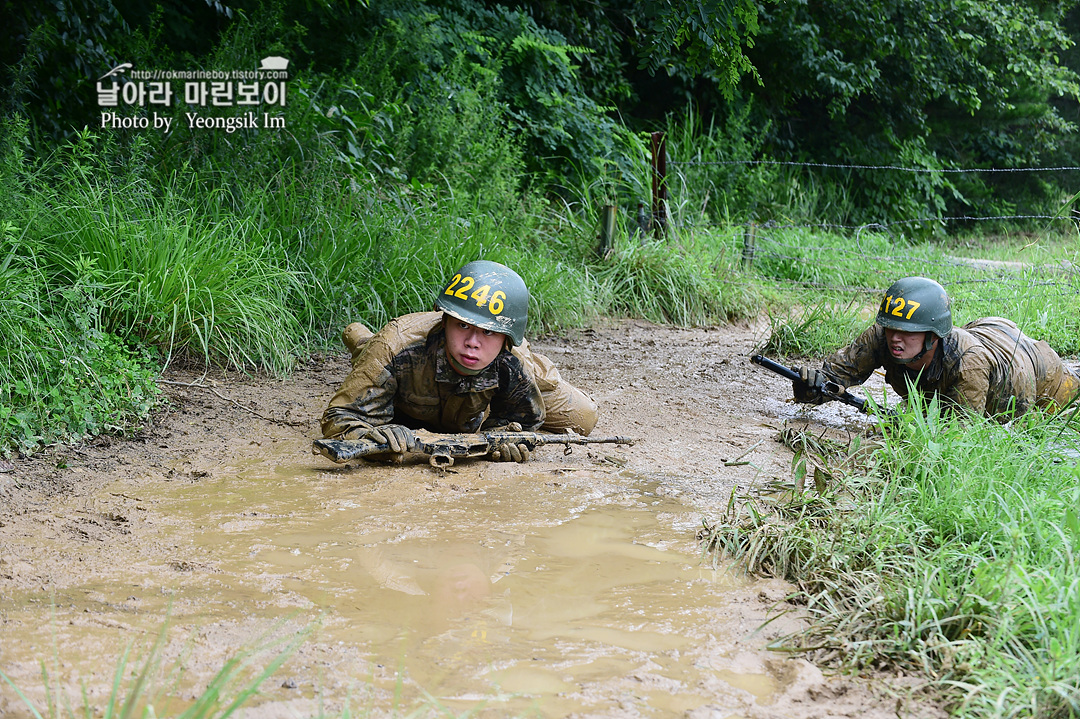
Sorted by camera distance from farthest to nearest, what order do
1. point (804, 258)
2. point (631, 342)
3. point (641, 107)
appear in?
1. point (641, 107)
2. point (804, 258)
3. point (631, 342)

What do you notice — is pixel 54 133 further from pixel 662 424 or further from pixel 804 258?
pixel 804 258

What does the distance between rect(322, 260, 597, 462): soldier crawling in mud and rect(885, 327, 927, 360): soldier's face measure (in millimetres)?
1890

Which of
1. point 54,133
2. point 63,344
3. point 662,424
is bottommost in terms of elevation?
point 662,424

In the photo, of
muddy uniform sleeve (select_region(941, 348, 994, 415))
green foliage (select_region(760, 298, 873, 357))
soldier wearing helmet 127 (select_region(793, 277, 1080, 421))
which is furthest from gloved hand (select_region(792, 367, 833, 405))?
green foliage (select_region(760, 298, 873, 357))

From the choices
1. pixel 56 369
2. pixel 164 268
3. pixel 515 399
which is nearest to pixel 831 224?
pixel 515 399

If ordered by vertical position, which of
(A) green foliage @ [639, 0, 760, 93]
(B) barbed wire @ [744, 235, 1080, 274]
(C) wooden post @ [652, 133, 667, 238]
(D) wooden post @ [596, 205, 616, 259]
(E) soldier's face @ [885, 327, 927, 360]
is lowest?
(E) soldier's face @ [885, 327, 927, 360]

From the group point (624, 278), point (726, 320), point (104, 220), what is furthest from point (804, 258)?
point (104, 220)

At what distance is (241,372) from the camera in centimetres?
530

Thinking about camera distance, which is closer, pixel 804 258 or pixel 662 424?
pixel 662 424

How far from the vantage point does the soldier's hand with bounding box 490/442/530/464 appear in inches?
162

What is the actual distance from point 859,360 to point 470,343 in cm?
249

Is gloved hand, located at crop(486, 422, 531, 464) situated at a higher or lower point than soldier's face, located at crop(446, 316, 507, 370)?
lower

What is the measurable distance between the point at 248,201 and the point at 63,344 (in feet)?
6.53

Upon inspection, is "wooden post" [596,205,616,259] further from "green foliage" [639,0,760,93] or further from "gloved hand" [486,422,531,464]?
"gloved hand" [486,422,531,464]
